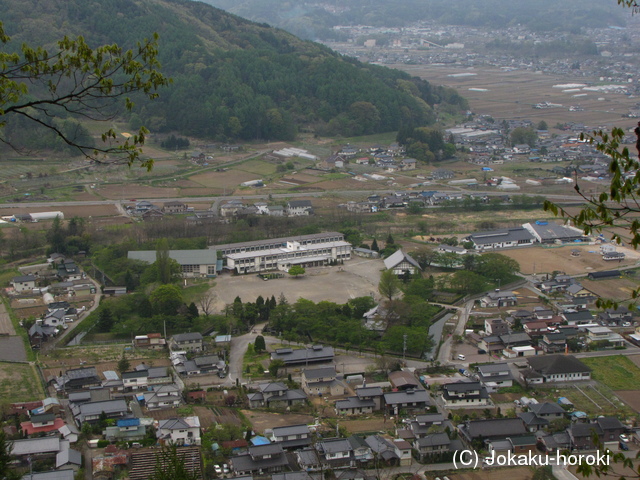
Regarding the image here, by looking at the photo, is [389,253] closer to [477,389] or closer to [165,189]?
[477,389]

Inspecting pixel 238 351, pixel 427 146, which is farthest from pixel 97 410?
pixel 427 146

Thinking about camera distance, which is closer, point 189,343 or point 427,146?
point 189,343

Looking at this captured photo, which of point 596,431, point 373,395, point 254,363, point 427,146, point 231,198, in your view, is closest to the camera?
point 596,431

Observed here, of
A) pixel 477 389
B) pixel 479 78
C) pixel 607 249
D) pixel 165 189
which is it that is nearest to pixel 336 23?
pixel 479 78

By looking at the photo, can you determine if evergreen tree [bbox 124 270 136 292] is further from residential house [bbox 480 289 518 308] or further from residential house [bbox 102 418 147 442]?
residential house [bbox 480 289 518 308]

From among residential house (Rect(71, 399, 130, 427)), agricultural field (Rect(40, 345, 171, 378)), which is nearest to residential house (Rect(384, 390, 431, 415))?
residential house (Rect(71, 399, 130, 427))

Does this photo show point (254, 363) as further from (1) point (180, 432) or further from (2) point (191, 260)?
(2) point (191, 260)

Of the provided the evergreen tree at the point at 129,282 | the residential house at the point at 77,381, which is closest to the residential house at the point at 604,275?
the evergreen tree at the point at 129,282
